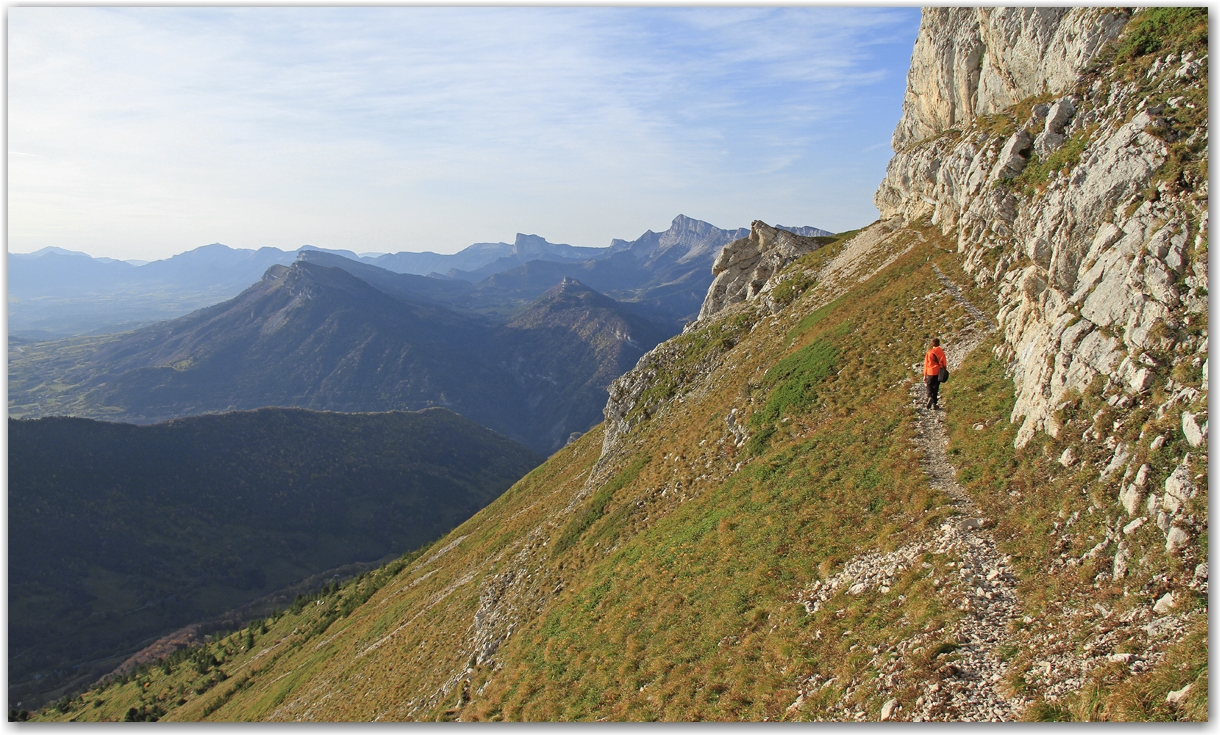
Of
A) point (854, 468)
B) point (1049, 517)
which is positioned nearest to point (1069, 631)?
point (1049, 517)

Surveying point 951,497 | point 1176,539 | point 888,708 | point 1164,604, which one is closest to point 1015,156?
point 951,497

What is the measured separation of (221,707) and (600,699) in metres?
57.1

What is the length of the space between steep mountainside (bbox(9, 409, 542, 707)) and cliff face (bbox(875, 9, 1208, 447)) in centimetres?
15816

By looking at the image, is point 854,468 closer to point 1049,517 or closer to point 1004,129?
point 1049,517

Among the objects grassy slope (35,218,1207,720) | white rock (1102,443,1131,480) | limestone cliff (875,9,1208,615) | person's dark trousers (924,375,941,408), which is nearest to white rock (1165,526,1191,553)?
limestone cliff (875,9,1208,615)

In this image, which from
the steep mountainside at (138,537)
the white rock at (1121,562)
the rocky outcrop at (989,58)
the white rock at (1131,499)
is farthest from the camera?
the steep mountainside at (138,537)

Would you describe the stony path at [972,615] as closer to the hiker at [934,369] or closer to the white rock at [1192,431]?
the hiker at [934,369]

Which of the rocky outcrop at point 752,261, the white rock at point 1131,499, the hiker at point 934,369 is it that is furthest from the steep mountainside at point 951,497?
the rocky outcrop at point 752,261

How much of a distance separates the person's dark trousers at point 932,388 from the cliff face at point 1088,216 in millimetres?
2630

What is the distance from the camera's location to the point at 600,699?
58.2 ft

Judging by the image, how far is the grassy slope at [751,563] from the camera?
13.9 m

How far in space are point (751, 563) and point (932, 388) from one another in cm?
979

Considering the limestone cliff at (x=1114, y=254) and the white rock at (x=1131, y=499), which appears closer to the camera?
the white rock at (x=1131, y=499)

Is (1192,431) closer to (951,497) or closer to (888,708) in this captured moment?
(951,497)
